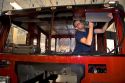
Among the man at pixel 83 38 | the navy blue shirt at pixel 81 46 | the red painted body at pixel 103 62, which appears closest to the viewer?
the red painted body at pixel 103 62

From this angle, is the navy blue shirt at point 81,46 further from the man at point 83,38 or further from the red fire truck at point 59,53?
the red fire truck at point 59,53

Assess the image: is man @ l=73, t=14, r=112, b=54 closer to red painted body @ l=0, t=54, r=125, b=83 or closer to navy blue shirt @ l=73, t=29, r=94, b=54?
navy blue shirt @ l=73, t=29, r=94, b=54

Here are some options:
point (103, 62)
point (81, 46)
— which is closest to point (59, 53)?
point (81, 46)

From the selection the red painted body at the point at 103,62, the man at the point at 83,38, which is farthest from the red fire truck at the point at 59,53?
the man at the point at 83,38

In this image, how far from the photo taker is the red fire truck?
12.0 feet

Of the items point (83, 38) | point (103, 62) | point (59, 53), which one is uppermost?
point (83, 38)

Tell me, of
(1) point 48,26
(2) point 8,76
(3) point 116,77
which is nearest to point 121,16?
(3) point 116,77

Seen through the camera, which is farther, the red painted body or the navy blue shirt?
the navy blue shirt

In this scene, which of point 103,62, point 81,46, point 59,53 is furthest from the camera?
point 81,46

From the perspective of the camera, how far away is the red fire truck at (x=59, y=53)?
3.66 metres

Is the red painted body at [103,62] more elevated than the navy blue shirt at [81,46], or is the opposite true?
the navy blue shirt at [81,46]

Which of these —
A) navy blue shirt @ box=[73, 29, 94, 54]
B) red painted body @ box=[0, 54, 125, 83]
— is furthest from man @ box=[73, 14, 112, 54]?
red painted body @ box=[0, 54, 125, 83]

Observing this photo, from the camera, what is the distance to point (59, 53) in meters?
4.03

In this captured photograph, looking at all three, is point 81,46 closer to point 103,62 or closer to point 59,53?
point 59,53
